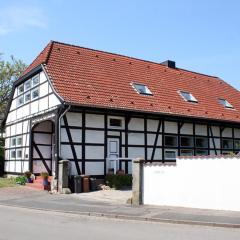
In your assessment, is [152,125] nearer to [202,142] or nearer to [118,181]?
[202,142]

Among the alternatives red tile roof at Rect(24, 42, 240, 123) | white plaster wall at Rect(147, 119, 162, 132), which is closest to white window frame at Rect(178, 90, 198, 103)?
red tile roof at Rect(24, 42, 240, 123)

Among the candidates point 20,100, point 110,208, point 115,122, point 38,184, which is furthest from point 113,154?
point 20,100

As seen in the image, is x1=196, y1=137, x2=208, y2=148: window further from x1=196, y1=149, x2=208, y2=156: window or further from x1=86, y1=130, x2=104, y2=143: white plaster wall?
x1=86, y1=130, x2=104, y2=143: white plaster wall

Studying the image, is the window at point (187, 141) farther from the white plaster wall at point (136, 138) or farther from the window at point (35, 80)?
the window at point (35, 80)

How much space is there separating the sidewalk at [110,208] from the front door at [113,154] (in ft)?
9.17

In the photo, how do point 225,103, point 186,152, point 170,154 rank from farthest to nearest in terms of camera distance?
point 225,103 < point 186,152 < point 170,154

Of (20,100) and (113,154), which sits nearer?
(113,154)

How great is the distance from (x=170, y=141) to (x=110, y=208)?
12.1 m

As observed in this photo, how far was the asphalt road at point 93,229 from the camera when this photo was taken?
34.4 feet

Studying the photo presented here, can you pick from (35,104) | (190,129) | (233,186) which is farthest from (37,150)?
(233,186)

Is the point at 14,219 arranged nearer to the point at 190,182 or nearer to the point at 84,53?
the point at 190,182

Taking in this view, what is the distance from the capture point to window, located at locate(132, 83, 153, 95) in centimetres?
2794

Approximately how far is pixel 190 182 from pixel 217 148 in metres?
14.5

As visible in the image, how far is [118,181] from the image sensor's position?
23.2 m
